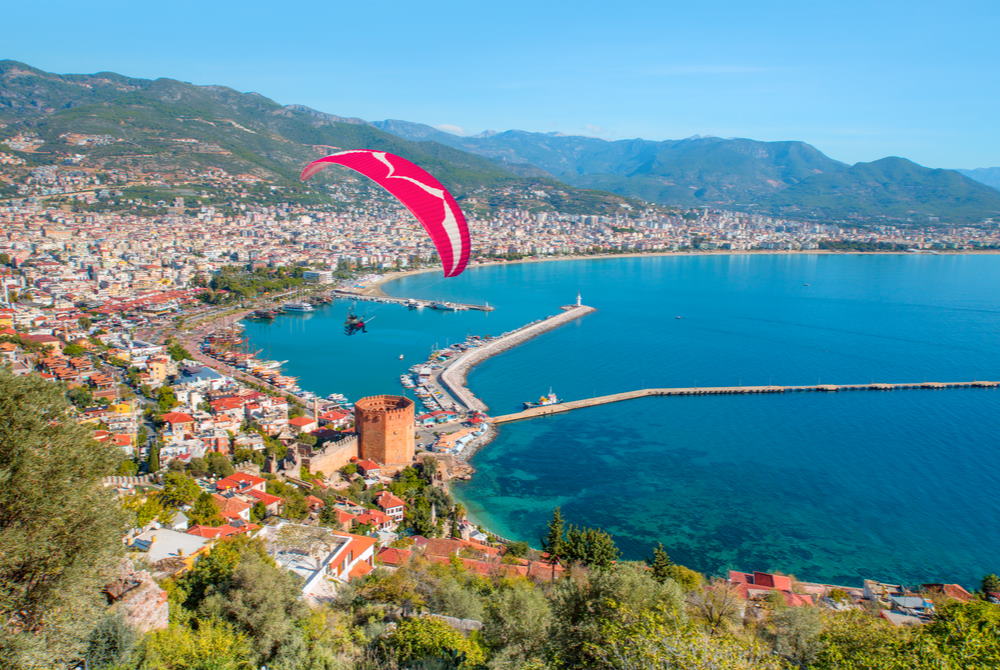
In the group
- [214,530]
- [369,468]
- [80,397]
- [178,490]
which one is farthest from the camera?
[80,397]

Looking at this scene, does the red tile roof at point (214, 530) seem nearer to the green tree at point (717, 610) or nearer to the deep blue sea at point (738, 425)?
the green tree at point (717, 610)

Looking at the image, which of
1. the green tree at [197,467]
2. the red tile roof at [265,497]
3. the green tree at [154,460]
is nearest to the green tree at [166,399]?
the green tree at [154,460]

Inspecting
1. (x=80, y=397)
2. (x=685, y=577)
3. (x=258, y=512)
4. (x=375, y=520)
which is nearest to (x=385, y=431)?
(x=375, y=520)

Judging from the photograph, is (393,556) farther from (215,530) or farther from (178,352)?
(178,352)

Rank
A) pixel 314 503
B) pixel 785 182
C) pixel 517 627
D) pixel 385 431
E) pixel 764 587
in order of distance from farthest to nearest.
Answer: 1. pixel 785 182
2. pixel 385 431
3. pixel 314 503
4. pixel 764 587
5. pixel 517 627

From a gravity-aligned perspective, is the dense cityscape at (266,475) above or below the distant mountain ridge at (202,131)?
below

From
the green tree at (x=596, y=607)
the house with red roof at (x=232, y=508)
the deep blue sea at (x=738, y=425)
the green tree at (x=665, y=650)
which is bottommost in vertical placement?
the deep blue sea at (x=738, y=425)

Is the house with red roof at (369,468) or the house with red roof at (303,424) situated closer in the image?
the house with red roof at (369,468)

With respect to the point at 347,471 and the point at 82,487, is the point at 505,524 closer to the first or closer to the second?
the point at 347,471
